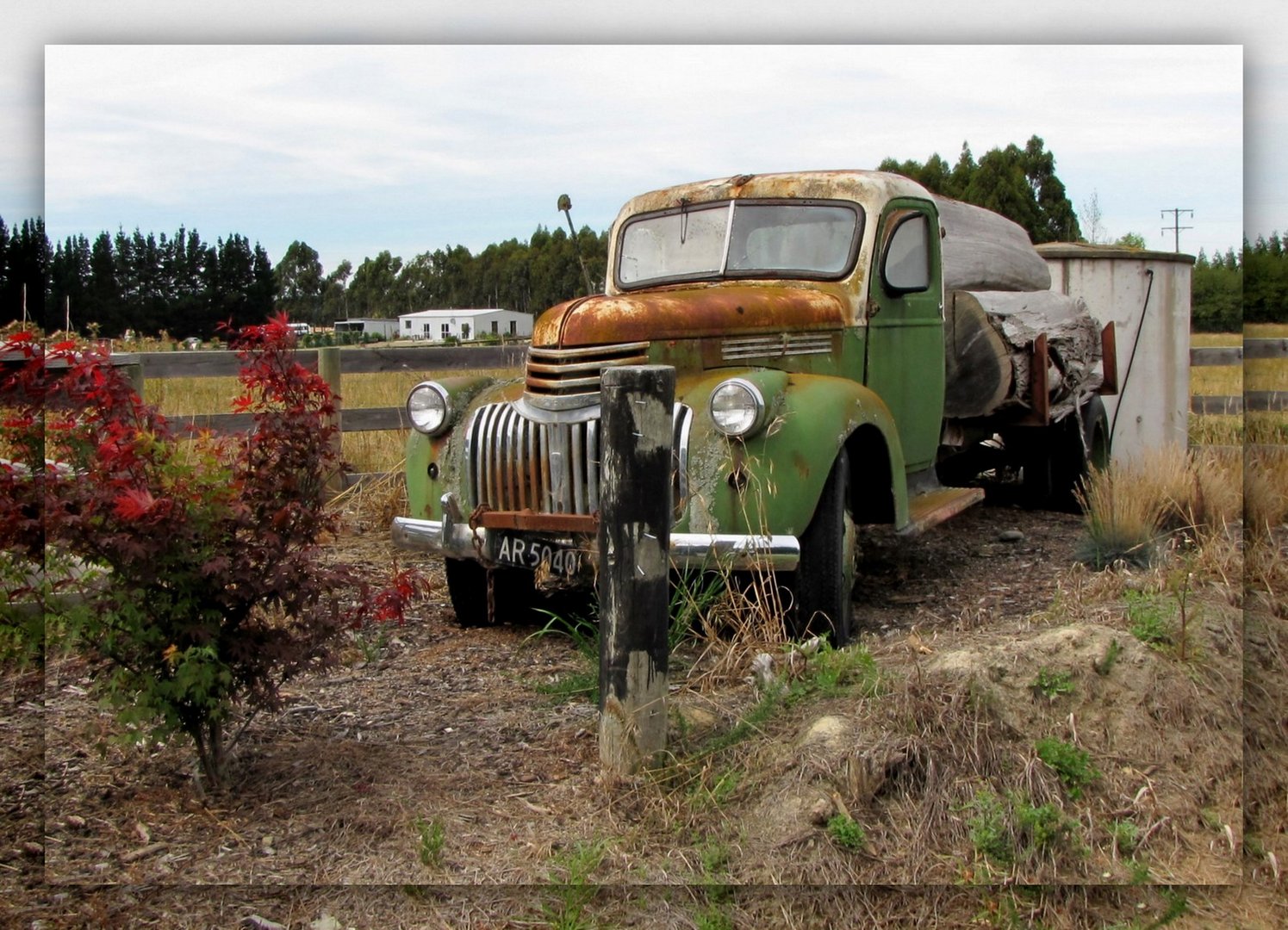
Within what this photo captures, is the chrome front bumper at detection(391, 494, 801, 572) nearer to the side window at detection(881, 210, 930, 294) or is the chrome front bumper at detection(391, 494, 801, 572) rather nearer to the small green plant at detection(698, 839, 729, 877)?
the small green plant at detection(698, 839, 729, 877)

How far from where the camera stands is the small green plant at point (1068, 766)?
3426 millimetres

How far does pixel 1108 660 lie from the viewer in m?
3.88

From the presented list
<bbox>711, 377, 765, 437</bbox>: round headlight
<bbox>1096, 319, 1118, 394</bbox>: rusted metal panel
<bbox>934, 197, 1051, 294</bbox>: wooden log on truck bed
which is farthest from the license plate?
<bbox>1096, 319, 1118, 394</bbox>: rusted metal panel

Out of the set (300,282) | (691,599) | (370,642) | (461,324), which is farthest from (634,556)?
(461,324)

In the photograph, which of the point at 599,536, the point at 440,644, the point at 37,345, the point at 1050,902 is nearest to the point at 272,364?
the point at 37,345

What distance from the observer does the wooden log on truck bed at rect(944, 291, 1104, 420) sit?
23.4 feet

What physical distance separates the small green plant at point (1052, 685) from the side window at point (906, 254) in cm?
265

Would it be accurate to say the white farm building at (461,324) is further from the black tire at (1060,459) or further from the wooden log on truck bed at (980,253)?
the black tire at (1060,459)

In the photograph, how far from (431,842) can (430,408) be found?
252cm

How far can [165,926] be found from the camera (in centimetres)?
292

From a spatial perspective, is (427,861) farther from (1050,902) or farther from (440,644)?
(440,644)

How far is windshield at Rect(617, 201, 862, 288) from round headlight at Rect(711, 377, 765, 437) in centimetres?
139

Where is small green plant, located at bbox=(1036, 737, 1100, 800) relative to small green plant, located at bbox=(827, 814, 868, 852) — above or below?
above

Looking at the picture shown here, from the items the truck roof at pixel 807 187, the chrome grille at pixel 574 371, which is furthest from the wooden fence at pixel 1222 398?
the chrome grille at pixel 574 371
